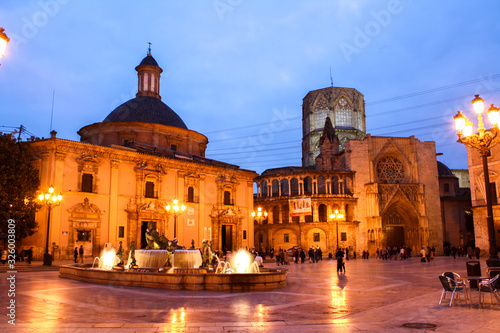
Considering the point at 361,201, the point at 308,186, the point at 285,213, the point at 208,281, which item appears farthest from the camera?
the point at 308,186

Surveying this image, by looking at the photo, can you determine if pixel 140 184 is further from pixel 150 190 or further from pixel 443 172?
pixel 443 172

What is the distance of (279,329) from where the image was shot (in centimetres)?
707

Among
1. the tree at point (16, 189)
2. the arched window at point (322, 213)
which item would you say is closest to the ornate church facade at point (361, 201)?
the arched window at point (322, 213)

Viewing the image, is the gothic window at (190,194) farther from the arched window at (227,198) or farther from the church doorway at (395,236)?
the church doorway at (395,236)

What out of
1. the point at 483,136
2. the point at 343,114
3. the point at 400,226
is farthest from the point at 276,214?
the point at 483,136

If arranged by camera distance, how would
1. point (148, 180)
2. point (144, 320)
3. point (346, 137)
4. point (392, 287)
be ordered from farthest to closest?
point (346, 137), point (148, 180), point (392, 287), point (144, 320)

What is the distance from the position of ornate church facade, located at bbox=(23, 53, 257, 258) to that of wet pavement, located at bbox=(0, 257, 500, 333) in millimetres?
14908

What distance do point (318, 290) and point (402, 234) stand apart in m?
40.0

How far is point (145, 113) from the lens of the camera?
39.6m

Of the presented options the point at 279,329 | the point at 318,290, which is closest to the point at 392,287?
the point at 318,290

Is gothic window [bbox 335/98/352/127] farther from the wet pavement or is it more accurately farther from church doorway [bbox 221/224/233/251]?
the wet pavement

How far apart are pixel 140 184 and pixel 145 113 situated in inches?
394

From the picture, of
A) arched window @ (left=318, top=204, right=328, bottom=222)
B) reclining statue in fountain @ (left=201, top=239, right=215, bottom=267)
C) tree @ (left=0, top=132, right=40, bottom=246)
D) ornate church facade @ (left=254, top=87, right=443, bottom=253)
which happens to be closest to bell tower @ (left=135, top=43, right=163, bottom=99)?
ornate church facade @ (left=254, top=87, right=443, bottom=253)

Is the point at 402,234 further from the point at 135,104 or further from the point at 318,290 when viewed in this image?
the point at 318,290
